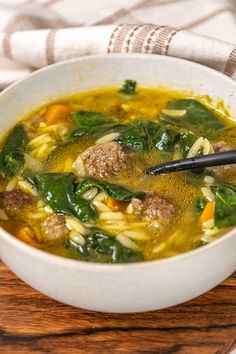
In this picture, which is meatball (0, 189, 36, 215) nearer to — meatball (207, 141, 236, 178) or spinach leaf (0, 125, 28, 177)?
spinach leaf (0, 125, 28, 177)

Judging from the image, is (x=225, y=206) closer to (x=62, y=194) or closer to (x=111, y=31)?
(x=62, y=194)

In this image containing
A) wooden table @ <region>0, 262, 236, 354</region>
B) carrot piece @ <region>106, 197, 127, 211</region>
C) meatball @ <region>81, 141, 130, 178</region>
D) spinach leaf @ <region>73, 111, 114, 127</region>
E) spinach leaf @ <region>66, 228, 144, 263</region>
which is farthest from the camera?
spinach leaf @ <region>73, 111, 114, 127</region>

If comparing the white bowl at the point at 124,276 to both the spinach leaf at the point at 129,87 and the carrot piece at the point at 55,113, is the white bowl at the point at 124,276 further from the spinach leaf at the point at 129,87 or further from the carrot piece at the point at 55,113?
the spinach leaf at the point at 129,87

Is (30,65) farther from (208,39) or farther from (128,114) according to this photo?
(208,39)

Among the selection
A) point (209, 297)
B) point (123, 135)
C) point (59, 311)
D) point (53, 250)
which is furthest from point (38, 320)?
point (123, 135)

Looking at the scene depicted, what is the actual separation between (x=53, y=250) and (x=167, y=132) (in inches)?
50.4

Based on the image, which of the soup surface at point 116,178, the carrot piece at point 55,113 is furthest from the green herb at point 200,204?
the carrot piece at point 55,113

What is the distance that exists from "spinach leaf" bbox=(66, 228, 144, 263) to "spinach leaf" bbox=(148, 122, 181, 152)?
0.96m

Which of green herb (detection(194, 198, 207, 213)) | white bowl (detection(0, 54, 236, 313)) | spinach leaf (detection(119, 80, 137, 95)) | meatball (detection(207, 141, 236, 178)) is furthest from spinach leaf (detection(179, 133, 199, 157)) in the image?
white bowl (detection(0, 54, 236, 313))

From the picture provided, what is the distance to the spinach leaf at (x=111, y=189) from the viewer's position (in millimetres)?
3947

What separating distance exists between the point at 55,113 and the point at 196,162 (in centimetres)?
138

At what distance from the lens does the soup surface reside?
12.2 feet

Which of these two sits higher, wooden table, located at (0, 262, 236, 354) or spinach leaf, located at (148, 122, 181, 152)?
spinach leaf, located at (148, 122, 181, 152)

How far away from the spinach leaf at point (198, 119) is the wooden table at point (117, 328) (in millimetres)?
1373
